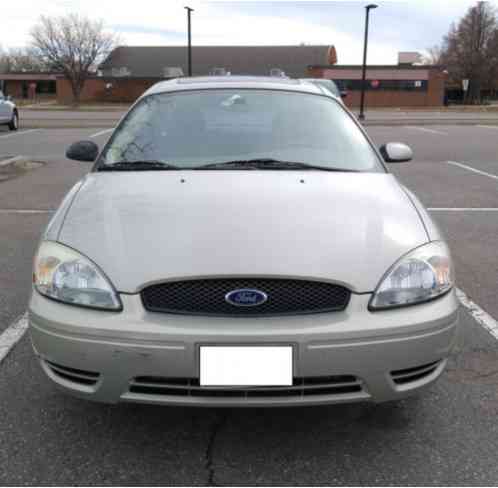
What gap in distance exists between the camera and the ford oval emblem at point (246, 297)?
7.45ft

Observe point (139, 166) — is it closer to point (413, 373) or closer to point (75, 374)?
point (75, 374)

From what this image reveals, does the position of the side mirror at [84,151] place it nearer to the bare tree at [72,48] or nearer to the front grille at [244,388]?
Answer: the front grille at [244,388]

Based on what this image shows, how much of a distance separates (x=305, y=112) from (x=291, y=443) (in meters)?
2.07

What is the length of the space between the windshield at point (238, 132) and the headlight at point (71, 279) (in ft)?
3.17

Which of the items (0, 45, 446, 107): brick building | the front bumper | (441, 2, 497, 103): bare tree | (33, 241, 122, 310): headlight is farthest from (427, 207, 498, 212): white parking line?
(441, 2, 497, 103): bare tree

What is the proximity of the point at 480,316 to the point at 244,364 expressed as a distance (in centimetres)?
238

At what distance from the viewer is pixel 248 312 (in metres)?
2.28

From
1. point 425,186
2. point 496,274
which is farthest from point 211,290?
point 425,186

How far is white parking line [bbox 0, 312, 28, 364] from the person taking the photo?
11.3 feet

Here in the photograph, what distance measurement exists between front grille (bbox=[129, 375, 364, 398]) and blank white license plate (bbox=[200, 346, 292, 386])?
0.15 ft

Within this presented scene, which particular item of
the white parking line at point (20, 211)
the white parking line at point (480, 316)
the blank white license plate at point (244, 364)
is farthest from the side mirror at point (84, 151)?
the white parking line at point (20, 211)

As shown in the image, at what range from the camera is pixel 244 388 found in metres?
2.25

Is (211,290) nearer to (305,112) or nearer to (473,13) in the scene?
(305,112)

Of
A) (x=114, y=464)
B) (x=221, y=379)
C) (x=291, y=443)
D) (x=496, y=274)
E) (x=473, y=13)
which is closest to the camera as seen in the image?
(x=221, y=379)
